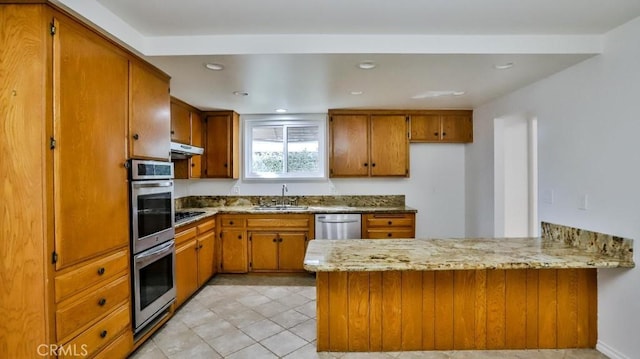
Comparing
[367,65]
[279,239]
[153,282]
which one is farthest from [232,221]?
[367,65]

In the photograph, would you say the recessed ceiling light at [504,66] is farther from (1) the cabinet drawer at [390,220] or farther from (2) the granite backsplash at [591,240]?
(1) the cabinet drawer at [390,220]

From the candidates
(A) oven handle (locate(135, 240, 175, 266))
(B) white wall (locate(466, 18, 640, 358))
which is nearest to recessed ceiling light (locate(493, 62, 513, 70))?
(B) white wall (locate(466, 18, 640, 358))

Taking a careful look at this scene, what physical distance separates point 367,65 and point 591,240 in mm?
2088

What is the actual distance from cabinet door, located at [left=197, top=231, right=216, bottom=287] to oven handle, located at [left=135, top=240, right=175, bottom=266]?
828mm

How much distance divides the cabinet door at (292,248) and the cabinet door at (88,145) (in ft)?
6.72

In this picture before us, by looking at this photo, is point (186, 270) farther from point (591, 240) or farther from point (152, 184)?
point (591, 240)

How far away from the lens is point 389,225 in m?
3.83

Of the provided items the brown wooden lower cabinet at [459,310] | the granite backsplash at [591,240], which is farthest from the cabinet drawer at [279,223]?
the granite backsplash at [591,240]

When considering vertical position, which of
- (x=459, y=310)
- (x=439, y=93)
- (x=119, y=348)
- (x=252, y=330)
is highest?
(x=439, y=93)

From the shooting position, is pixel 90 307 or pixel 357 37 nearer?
pixel 90 307

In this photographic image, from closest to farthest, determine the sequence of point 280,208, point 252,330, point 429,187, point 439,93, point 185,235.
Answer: point 252,330 → point 185,235 → point 439,93 → point 280,208 → point 429,187

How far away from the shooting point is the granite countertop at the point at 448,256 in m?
1.85

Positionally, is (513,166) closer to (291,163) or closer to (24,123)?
(291,163)

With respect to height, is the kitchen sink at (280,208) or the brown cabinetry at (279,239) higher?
the kitchen sink at (280,208)
